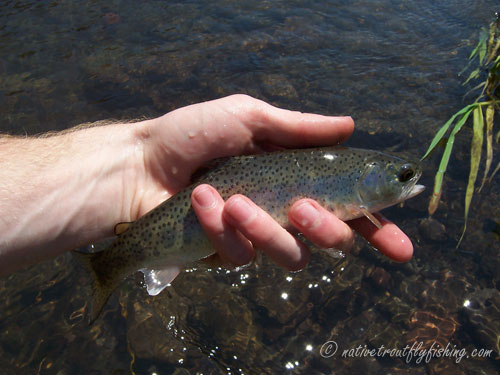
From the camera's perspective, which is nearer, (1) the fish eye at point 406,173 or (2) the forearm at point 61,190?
(1) the fish eye at point 406,173

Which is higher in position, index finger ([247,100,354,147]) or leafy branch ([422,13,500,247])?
index finger ([247,100,354,147])

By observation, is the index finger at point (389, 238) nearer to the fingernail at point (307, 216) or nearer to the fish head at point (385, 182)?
the fish head at point (385, 182)

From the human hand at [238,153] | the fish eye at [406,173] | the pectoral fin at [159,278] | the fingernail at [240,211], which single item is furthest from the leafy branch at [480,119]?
the pectoral fin at [159,278]

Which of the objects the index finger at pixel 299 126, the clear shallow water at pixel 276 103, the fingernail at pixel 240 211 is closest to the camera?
the fingernail at pixel 240 211

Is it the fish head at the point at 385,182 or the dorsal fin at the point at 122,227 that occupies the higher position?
the fish head at the point at 385,182

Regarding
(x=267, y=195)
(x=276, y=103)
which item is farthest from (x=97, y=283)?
(x=276, y=103)

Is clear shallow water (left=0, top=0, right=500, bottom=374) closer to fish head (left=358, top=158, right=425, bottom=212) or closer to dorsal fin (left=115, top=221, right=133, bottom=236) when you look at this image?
dorsal fin (left=115, top=221, right=133, bottom=236)

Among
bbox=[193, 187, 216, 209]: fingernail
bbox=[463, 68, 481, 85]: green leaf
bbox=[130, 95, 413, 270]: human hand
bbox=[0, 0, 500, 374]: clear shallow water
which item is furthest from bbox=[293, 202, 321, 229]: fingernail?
bbox=[463, 68, 481, 85]: green leaf

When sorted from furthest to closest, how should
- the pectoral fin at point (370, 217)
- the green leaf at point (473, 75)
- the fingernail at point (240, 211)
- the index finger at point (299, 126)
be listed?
the green leaf at point (473, 75) < the index finger at point (299, 126) < the pectoral fin at point (370, 217) < the fingernail at point (240, 211)
